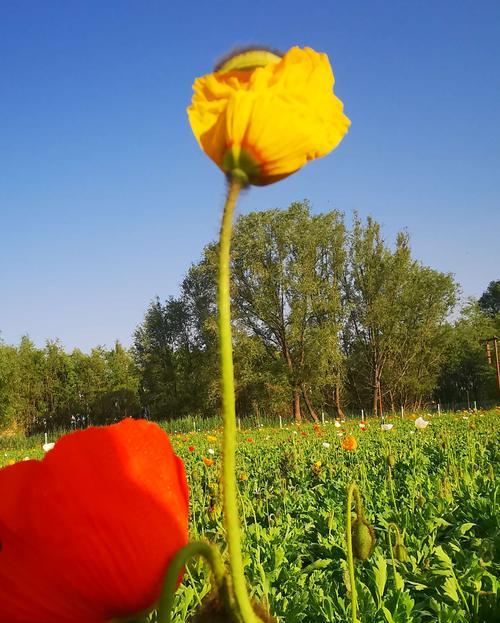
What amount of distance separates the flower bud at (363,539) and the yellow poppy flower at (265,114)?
0.90 metres

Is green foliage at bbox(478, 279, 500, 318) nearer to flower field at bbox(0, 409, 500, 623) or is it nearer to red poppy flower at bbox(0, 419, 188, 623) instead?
flower field at bbox(0, 409, 500, 623)

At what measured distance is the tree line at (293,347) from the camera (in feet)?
94.7

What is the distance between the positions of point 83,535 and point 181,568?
0.17ft

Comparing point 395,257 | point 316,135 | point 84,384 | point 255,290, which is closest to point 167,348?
point 84,384

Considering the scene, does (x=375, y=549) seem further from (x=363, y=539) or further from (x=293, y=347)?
(x=293, y=347)

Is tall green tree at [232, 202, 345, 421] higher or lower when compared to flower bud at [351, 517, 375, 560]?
higher

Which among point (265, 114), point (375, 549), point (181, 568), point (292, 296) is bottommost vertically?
point (375, 549)

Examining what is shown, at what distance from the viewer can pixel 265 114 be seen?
1.17 ft

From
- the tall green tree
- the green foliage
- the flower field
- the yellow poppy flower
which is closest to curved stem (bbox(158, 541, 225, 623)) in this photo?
the yellow poppy flower

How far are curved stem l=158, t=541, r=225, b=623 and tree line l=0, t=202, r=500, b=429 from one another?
20.8m

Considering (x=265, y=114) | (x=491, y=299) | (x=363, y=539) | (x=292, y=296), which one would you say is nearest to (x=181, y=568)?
(x=265, y=114)

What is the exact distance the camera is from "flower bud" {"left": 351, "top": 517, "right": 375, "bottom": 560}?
112 cm

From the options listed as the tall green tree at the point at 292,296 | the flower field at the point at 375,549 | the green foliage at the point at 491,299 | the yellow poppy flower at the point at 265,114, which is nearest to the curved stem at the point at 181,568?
the yellow poppy flower at the point at 265,114

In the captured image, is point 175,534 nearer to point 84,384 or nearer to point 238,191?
point 238,191
